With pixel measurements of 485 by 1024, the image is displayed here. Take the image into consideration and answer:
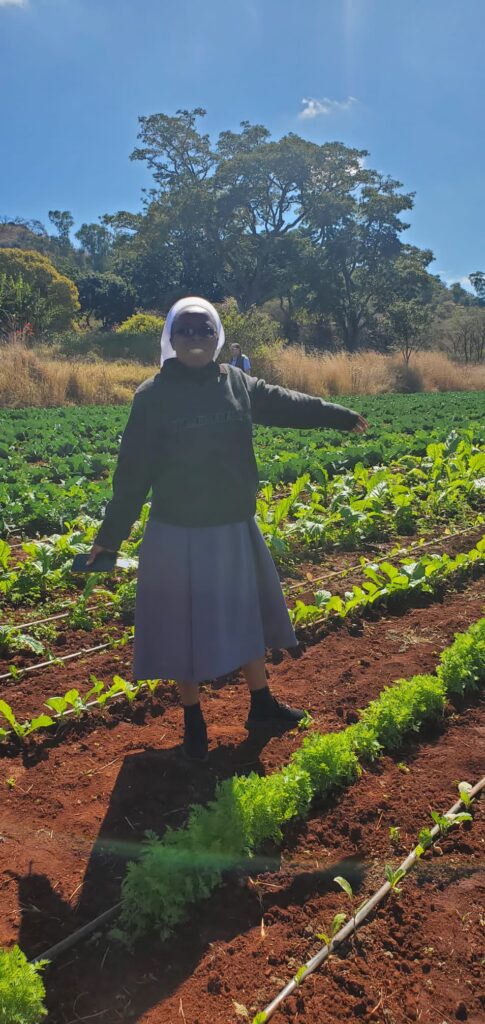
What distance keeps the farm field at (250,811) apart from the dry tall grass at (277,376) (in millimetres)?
14991

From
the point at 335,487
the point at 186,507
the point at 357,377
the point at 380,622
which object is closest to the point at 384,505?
the point at 335,487

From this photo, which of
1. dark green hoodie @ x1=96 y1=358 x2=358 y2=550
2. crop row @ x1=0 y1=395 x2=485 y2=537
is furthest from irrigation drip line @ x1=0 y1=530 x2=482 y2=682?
crop row @ x1=0 y1=395 x2=485 y2=537

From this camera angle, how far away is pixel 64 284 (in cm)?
3403

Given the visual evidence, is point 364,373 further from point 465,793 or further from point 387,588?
point 465,793

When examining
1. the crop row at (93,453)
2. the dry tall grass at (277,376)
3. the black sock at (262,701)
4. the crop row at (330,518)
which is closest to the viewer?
the black sock at (262,701)

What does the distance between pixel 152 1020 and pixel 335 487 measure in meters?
5.69

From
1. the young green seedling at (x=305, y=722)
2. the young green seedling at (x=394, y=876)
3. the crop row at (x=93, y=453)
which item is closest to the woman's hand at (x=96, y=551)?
the young green seedling at (x=305, y=722)

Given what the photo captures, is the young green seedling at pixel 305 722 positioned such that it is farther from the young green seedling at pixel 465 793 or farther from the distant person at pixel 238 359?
the distant person at pixel 238 359

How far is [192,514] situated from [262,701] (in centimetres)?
98

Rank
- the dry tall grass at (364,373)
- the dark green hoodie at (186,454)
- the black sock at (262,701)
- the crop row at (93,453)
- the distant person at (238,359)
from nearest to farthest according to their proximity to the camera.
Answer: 1. the dark green hoodie at (186,454)
2. the black sock at (262,701)
3. the crop row at (93,453)
4. the distant person at (238,359)
5. the dry tall grass at (364,373)

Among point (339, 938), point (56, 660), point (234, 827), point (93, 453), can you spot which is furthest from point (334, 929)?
point (93, 453)

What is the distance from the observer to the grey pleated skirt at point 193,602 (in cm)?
251

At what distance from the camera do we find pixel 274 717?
9.59ft

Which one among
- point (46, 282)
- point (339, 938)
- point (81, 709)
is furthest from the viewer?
point (46, 282)
